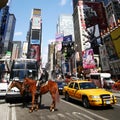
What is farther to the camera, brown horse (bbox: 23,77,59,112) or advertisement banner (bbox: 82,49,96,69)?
advertisement banner (bbox: 82,49,96,69)

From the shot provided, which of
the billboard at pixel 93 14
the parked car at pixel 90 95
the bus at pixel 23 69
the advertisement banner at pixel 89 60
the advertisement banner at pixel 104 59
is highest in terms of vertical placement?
the billboard at pixel 93 14

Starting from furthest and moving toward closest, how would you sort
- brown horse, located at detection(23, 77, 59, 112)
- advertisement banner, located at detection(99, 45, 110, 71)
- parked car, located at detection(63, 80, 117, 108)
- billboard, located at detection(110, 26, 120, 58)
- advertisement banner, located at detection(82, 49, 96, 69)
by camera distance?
1. advertisement banner, located at detection(99, 45, 110, 71)
2. billboard, located at detection(110, 26, 120, 58)
3. advertisement banner, located at detection(82, 49, 96, 69)
4. parked car, located at detection(63, 80, 117, 108)
5. brown horse, located at detection(23, 77, 59, 112)

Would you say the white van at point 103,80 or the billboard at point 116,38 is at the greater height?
the billboard at point 116,38

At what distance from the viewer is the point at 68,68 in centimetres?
11738

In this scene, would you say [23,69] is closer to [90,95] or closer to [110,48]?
[90,95]

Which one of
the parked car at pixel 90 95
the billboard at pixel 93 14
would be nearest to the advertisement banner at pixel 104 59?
the billboard at pixel 93 14

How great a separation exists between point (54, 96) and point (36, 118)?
7.46 feet

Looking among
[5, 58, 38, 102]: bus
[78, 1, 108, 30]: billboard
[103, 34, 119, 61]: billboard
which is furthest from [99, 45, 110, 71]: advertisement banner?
[78, 1, 108, 30]: billboard

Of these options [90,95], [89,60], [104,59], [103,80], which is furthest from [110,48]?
[90,95]

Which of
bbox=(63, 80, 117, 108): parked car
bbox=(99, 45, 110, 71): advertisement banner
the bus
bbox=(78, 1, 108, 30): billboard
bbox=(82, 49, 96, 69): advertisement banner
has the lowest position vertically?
bbox=(63, 80, 117, 108): parked car

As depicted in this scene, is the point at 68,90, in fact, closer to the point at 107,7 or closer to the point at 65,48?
the point at 65,48

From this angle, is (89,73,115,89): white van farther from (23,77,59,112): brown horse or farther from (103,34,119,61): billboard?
(23,77,59,112): brown horse

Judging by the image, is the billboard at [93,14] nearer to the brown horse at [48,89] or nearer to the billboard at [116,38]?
the billboard at [116,38]

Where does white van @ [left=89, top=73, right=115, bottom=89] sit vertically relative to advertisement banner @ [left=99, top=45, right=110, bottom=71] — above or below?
below
